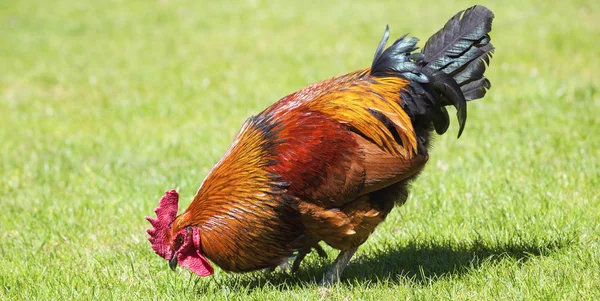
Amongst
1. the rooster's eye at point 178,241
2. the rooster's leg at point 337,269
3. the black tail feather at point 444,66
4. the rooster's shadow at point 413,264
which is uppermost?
the black tail feather at point 444,66

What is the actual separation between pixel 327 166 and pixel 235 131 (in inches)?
176

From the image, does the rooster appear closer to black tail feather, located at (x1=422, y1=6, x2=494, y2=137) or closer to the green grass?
black tail feather, located at (x1=422, y1=6, x2=494, y2=137)

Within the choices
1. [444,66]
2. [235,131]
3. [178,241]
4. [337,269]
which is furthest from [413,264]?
[235,131]

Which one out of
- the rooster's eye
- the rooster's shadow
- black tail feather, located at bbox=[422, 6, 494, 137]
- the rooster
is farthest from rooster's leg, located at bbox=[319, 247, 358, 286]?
black tail feather, located at bbox=[422, 6, 494, 137]

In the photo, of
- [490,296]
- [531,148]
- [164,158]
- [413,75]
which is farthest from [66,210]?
[531,148]

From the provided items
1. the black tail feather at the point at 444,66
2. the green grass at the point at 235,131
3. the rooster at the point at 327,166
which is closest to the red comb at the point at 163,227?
the rooster at the point at 327,166

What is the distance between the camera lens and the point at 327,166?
13.7 ft

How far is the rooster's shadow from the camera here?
4625mm

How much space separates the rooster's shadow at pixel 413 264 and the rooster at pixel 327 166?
34cm

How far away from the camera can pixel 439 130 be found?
4.56 metres

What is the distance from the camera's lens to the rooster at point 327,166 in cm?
417

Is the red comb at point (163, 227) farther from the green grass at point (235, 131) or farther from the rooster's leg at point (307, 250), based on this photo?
the rooster's leg at point (307, 250)

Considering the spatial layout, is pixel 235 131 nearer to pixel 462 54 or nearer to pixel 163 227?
pixel 163 227

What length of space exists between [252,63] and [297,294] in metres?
7.55
